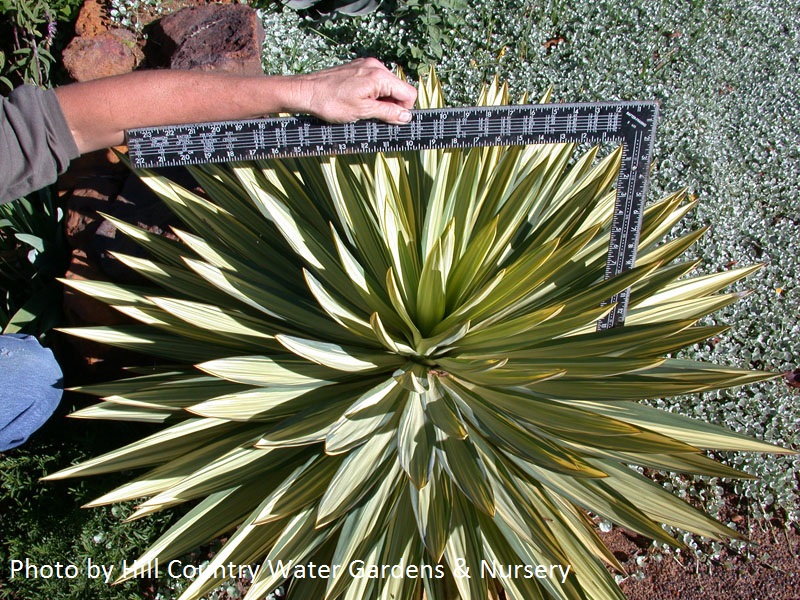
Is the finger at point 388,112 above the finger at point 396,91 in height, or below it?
below

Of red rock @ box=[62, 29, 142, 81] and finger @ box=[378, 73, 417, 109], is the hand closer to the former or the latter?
finger @ box=[378, 73, 417, 109]

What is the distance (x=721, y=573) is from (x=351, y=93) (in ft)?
7.84

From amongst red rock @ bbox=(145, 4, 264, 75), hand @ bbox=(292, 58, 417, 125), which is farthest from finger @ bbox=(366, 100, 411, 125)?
red rock @ bbox=(145, 4, 264, 75)

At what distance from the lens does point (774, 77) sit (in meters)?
4.18

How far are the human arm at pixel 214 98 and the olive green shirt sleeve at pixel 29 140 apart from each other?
1.7 inches

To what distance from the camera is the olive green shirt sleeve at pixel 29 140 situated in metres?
1.95

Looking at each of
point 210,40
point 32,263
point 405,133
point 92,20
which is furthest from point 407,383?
point 92,20

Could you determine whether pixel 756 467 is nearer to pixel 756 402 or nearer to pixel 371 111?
pixel 756 402

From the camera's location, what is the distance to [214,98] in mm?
2131

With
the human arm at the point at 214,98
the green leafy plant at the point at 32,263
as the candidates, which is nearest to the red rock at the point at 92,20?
the green leafy plant at the point at 32,263

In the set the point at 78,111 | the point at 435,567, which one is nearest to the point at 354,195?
the point at 78,111

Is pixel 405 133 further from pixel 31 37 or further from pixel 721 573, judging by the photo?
pixel 31 37

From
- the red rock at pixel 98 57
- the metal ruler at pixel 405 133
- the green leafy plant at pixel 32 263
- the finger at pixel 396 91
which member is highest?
the red rock at pixel 98 57

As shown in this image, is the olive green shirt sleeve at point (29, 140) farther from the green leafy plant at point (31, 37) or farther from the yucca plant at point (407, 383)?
the green leafy plant at point (31, 37)
